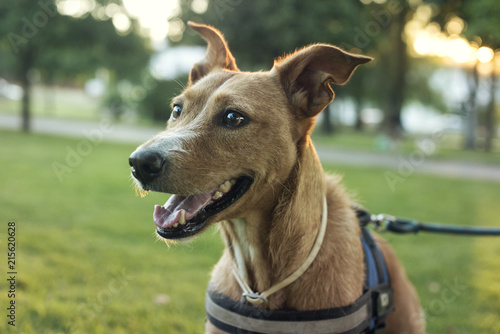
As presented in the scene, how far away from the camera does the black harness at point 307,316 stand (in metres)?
2.37

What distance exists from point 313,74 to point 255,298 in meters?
1.42

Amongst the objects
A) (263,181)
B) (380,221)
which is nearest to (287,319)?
(263,181)

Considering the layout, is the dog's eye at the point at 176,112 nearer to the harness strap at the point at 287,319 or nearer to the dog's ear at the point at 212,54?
the dog's ear at the point at 212,54

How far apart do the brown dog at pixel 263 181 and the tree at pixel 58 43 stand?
1635 cm

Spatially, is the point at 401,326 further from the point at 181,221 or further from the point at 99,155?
the point at 99,155

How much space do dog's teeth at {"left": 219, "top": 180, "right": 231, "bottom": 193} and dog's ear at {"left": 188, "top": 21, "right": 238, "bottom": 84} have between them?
1.11 meters

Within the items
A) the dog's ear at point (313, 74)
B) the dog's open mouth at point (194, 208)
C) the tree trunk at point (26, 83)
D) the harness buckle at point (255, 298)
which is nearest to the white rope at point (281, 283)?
the harness buckle at point (255, 298)

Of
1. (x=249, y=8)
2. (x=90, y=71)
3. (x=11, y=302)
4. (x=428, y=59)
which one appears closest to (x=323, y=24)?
(x=249, y=8)

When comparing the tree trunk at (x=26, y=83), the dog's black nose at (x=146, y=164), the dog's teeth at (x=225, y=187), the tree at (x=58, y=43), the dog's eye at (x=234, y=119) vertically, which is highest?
the dog's eye at (x=234, y=119)

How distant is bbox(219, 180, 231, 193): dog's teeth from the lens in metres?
2.48

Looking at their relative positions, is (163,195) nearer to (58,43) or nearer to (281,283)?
(281,283)

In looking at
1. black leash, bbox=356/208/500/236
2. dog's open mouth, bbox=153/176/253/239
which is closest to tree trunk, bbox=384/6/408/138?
black leash, bbox=356/208/500/236

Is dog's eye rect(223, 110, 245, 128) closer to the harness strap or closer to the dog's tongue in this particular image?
the dog's tongue

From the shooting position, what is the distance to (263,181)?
2521mm
